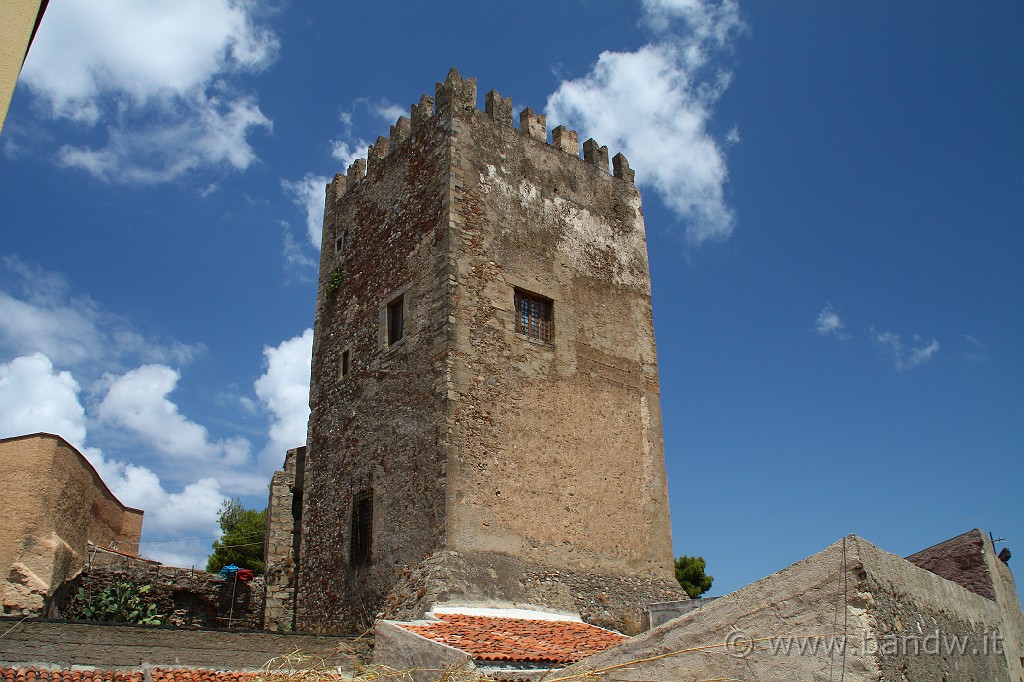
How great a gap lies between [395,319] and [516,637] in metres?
6.68

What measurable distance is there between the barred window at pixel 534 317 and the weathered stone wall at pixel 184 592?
8032mm

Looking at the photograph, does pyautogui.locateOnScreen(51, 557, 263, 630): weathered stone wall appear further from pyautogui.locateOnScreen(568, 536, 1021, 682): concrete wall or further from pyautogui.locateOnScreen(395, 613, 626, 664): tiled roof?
pyautogui.locateOnScreen(568, 536, 1021, 682): concrete wall

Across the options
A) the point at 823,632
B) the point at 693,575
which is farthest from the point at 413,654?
the point at 693,575

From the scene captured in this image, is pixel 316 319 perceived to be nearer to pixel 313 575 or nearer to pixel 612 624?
pixel 313 575

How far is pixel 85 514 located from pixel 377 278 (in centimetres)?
737

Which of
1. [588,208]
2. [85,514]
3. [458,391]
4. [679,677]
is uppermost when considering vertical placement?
[588,208]

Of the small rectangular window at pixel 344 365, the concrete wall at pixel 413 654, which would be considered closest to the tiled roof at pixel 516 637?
the concrete wall at pixel 413 654

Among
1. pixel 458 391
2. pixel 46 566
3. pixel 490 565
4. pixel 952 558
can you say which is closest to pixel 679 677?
pixel 952 558

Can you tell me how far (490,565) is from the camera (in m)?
12.2

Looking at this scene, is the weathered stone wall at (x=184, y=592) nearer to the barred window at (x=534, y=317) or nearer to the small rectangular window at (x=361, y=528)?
the small rectangular window at (x=361, y=528)

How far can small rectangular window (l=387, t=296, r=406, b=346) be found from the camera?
585 inches

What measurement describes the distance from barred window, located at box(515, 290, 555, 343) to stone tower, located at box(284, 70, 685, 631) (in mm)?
37

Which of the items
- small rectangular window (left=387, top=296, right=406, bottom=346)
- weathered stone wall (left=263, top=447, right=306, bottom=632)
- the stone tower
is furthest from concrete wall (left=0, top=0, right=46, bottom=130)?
weathered stone wall (left=263, top=447, right=306, bottom=632)

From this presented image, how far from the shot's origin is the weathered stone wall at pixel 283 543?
1562cm
